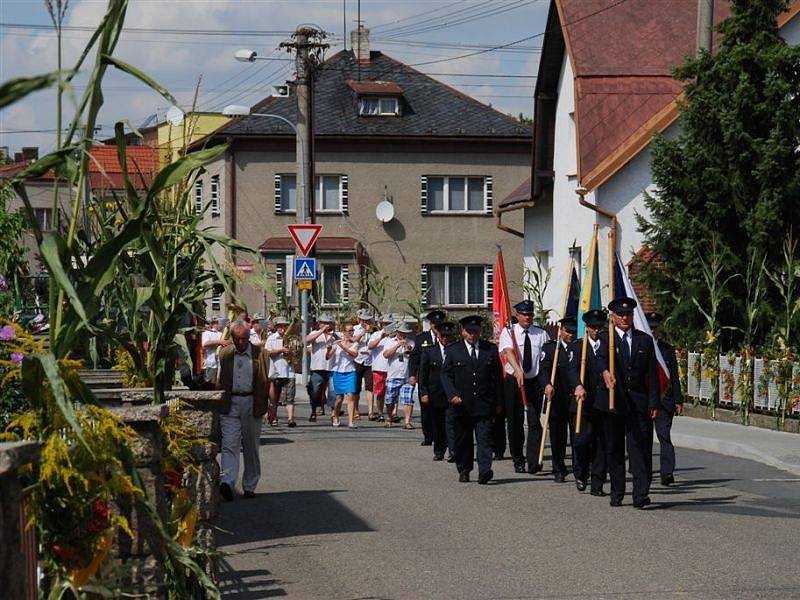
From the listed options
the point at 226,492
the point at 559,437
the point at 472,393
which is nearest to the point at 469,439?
the point at 472,393

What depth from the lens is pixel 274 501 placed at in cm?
1363

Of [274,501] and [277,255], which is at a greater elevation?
[277,255]

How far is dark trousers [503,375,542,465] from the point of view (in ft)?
52.9

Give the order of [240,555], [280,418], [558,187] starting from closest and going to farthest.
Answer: [240,555] < [280,418] < [558,187]

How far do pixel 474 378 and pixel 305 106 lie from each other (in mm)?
17720

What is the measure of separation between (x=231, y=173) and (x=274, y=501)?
35.5 meters

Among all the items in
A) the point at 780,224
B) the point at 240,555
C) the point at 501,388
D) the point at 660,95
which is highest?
the point at 660,95

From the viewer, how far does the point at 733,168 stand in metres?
23.4

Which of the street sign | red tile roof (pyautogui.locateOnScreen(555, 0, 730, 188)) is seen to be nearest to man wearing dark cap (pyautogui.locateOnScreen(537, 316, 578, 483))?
red tile roof (pyautogui.locateOnScreen(555, 0, 730, 188))

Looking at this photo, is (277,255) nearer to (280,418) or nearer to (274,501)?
(280,418)

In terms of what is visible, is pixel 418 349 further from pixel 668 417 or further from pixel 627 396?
pixel 627 396

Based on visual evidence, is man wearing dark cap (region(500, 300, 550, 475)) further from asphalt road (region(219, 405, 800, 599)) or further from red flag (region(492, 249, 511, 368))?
red flag (region(492, 249, 511, 368))

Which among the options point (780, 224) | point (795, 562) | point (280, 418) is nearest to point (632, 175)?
point (780, 224)

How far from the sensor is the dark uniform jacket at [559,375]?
1532cm
